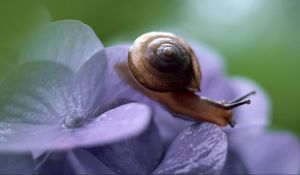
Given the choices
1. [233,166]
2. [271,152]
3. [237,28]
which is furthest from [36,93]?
[237,28]

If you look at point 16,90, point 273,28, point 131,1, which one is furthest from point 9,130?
point 273,28

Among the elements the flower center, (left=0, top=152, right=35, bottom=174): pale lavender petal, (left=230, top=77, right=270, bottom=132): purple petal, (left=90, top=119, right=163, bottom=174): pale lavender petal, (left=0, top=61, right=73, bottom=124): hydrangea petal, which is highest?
(left=0, top=61, right=73, bottom=124): hydrangea petal

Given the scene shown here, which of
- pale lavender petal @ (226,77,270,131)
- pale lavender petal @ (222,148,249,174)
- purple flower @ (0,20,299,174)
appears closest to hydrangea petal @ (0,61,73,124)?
purple flower @ (0,20,299,174)

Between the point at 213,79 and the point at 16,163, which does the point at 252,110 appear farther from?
the point at 16,163

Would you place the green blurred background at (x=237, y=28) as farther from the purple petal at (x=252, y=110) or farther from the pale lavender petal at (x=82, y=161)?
the pale lavender petal at (x=82, y=161)

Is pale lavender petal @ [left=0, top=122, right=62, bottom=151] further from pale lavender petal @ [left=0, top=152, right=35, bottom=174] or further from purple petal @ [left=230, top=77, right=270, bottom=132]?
purple petal @ [left=230, top=77, right=270, bottom=132]

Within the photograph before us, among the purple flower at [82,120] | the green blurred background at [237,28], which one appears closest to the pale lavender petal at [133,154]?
the purple flower at [82,120]
